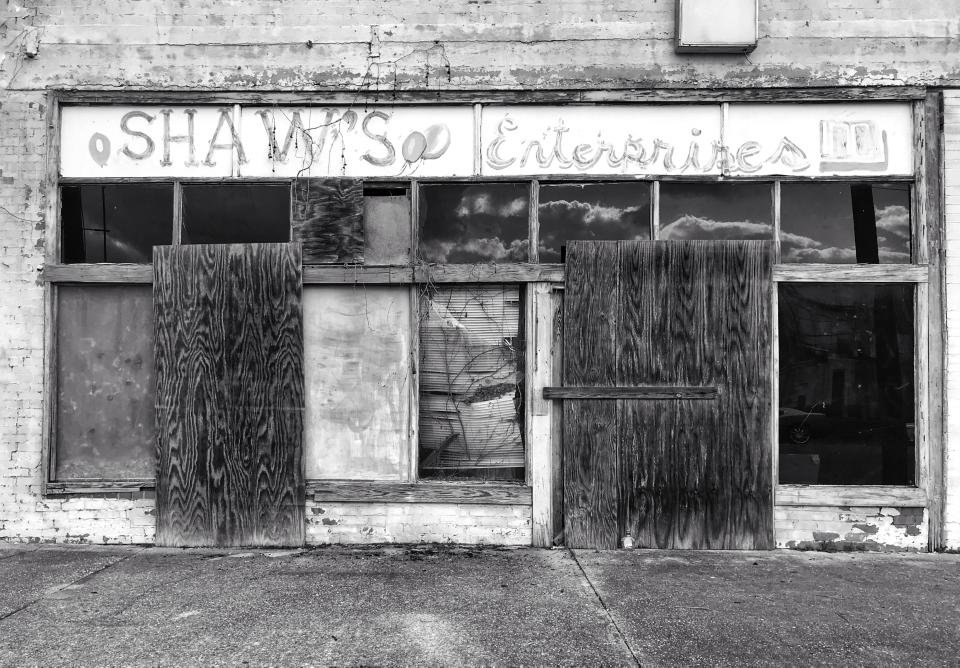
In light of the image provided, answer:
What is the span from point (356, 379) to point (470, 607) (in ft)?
6.96

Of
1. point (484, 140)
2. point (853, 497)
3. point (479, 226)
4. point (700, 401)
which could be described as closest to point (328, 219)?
point (479, 226)

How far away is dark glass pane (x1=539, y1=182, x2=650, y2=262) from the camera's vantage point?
5168 millimetres

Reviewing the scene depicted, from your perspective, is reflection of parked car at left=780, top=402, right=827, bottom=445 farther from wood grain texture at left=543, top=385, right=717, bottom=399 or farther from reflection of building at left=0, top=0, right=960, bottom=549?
wood grain texture at left=543, top=385, right=717, bottom=399

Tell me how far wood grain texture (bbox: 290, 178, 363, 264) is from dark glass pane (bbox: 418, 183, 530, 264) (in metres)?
0.56

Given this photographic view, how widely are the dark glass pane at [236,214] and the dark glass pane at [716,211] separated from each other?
3.23 metres

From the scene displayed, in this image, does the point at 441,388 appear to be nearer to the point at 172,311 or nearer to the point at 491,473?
the point at 491,473

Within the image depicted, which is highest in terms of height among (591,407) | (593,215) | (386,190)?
(386,190)

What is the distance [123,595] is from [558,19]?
5.39m

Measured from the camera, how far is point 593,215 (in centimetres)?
517

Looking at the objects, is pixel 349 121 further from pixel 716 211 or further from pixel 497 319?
pixel 716 211

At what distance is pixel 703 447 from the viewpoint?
5.00 metres

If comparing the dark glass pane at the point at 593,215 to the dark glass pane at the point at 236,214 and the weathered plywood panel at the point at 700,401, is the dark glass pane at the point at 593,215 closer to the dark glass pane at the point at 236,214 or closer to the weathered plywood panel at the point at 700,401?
the weathered plywood panel at the point at 700,401

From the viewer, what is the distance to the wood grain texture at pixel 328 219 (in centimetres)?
516

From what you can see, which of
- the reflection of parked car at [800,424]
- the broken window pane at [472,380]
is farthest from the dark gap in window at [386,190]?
the reflection of parked car at [800,424]
